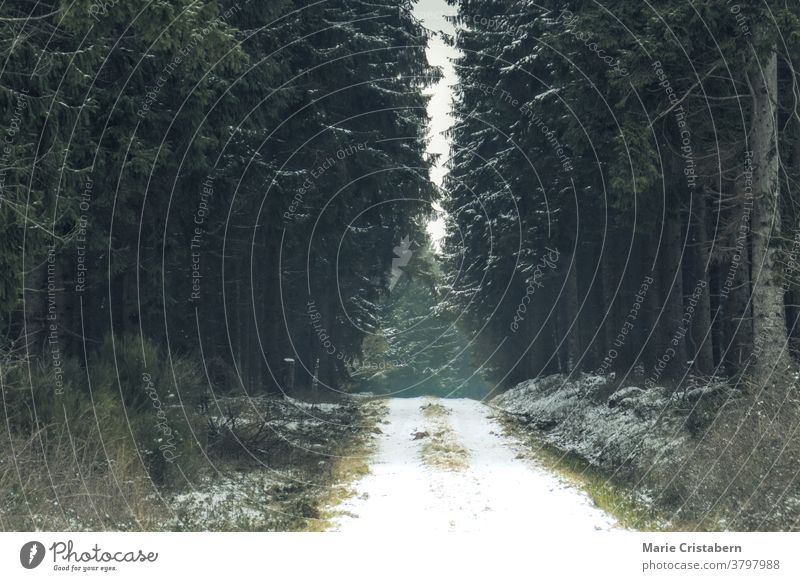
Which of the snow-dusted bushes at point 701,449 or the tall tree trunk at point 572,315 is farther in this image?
the tall tree trunk at point 572,315

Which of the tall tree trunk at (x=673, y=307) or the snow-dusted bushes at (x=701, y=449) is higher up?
the tall tree trunk at (x=673, y=307)

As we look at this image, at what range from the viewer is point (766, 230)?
1310cm

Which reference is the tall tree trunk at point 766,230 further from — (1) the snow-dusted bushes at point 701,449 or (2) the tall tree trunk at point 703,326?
(2) the tall tree trunk at point 703,326

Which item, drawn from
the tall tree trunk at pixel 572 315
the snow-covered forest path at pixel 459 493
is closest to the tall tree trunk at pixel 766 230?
the snow-covered forest path at pixel 459 493

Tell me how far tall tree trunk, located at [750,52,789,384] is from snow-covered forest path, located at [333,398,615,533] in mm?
4187

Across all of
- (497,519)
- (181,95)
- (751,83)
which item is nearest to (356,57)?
(181,95)

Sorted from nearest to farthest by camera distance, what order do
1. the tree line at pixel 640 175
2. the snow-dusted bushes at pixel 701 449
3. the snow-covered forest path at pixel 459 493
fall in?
the snow-dusted bushes at pixel 701 449
the snow-covered forest path at pixel 459 493
the tree line at pixel 640 175

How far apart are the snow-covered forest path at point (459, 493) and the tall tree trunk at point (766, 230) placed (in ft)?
13.7

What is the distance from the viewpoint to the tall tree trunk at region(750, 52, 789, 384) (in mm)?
12805

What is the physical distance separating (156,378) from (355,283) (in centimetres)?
2197

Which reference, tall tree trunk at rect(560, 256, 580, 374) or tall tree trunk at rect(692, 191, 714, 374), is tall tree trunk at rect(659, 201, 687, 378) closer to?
tall tree trunk at rect(692, 191, 714, 374)

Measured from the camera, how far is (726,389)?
1371 cm

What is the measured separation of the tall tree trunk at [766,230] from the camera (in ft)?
42.0

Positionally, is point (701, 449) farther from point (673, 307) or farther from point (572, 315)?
point (572, 315)
